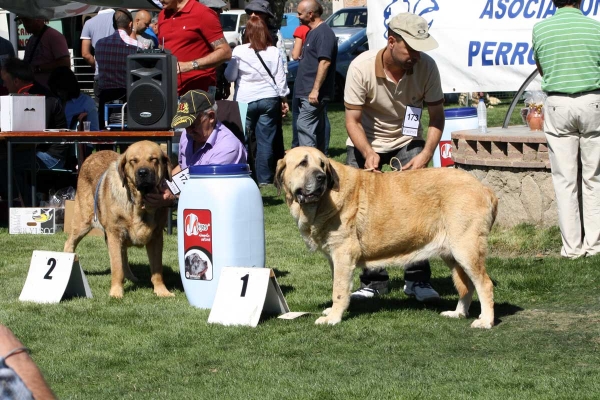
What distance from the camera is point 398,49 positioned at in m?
6.23

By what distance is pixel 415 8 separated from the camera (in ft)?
38.5

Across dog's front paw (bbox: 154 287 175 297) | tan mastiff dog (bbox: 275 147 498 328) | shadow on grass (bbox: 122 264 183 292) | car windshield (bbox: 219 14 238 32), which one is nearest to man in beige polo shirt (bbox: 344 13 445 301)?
tan mastiff dog (bbox: 275 147 498 328)

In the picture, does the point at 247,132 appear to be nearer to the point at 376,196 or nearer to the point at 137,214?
the point at 137,214

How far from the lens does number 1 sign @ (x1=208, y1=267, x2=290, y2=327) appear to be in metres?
6.04

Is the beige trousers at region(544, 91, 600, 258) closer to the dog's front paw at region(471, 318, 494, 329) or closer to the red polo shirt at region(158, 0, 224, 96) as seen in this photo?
the dog's front paw at region(471, 318, 494, 329)

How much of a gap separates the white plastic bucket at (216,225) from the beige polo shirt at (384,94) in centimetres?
97

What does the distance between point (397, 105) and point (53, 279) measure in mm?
2891

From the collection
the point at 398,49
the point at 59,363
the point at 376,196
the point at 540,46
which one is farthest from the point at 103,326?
the point at 540,46

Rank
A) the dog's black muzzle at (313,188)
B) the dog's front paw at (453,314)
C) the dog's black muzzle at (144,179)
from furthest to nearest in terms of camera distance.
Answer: the dog's black muzzle at (144,179) < the dog's front paw at (453,314) < the dog's black muzzle at (313,188)

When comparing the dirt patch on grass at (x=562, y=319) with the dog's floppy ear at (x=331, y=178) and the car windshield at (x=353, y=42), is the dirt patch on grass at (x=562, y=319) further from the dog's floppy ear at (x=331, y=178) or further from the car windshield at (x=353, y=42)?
the car windshield at (x=353, y=42)

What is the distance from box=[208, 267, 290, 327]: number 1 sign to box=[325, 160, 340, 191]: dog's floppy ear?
2.42ft

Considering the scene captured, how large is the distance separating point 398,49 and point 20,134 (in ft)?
17.8

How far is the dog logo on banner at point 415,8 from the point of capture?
11.7 m

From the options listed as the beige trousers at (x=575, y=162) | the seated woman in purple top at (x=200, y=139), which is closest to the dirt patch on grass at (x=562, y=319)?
the beige trousers at (x=575, y=162)
